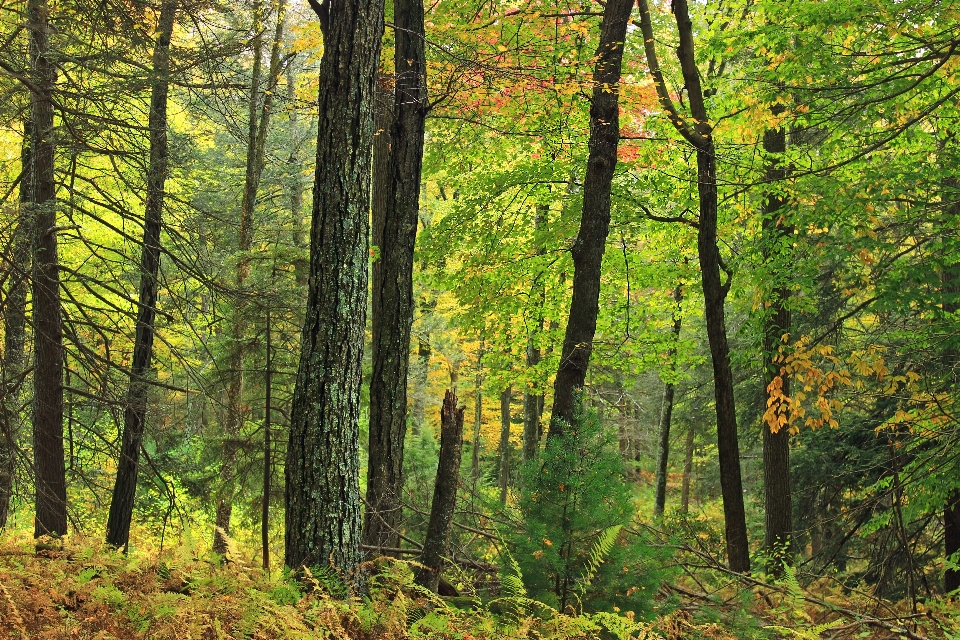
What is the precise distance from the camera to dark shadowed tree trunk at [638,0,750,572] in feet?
26.8

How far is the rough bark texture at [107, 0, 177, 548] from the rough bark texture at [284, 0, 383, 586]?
3081mm

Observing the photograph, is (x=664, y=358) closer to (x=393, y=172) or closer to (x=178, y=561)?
(x=393, y=172)

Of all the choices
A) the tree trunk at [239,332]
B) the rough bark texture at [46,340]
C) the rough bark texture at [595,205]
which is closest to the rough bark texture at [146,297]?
the rough bark texture at [46,340]

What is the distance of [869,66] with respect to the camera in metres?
6.90

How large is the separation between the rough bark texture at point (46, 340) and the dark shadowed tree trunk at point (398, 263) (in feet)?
10.1

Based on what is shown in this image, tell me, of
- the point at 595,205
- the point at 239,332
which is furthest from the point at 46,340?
the point at 595,205

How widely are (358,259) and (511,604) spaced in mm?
2585

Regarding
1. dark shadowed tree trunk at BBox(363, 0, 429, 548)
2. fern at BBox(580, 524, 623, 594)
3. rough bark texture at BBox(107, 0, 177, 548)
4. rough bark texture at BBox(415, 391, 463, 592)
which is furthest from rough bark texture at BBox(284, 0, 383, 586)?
rough bark texture at BBox(107, 0, 177, 548)

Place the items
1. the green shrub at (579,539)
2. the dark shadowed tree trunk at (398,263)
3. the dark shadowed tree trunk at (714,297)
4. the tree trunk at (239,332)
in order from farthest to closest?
→ the tree trunk at (239,332) < the dark shadowed tree trunk at (714,297) < the dark shadowed tree trunk at (398,263) < the green shrub at (579,539)

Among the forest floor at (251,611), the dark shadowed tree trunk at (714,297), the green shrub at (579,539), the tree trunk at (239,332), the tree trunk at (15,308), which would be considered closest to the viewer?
the forest floor at (251,611)

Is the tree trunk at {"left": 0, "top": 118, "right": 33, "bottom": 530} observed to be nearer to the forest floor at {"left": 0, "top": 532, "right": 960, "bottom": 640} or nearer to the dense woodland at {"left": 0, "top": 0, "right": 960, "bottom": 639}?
the dense woodland at {"left": 0, "top": 0, "right": 960, "bottom": 639}

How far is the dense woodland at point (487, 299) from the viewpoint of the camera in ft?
15.4

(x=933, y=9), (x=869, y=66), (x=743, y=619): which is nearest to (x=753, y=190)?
(x=869, y=66)

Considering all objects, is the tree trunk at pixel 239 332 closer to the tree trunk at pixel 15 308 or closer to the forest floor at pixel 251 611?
the tree trunk at pixel 15 308
